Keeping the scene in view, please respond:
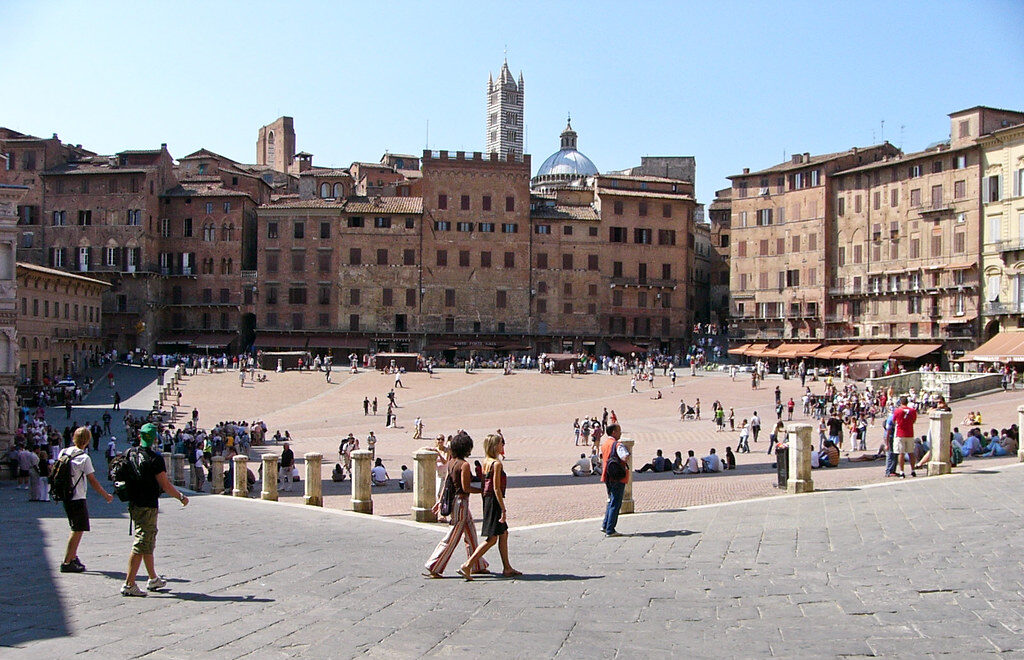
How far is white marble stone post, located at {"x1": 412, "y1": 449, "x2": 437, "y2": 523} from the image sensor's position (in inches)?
550

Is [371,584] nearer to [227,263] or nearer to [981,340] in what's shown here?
[981,340]

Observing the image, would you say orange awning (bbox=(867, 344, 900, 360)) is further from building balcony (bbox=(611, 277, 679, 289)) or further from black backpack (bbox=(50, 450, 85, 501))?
black backpack (bbox=(50, 450, 85, 501))

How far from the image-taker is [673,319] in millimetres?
71375

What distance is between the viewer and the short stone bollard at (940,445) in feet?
55.9

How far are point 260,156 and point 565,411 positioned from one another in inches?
2779

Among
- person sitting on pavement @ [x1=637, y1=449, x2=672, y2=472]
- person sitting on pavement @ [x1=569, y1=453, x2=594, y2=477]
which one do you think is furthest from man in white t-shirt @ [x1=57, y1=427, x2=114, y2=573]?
person sitting on pavement @ [x1=637, y1=449, x2=672, y2=472]

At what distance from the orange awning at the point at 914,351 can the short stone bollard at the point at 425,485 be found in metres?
48.0

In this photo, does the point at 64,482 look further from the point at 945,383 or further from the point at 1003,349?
the point at 1003,349

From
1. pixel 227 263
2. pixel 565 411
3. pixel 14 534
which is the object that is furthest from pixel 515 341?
pixel 14 534

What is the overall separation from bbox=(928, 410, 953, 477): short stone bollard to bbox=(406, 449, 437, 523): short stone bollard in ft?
29.5

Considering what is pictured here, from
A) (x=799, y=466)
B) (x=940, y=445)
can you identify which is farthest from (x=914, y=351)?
(x=799, y=466)

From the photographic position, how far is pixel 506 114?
437 ft

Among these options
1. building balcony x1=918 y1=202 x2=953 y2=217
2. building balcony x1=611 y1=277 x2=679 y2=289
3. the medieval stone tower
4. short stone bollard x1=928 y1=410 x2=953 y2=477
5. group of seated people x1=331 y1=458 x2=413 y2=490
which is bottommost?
group of seated people x1=331 y1=458 x2=413 y2=490

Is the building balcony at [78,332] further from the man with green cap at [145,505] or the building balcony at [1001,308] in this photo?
the building balcony at [1001,308]
